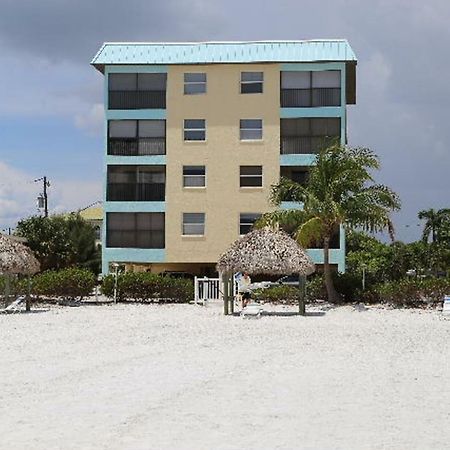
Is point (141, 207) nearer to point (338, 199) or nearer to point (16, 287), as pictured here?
point (16, 287)

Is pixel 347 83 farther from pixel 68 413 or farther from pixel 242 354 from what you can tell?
pixel 68 413

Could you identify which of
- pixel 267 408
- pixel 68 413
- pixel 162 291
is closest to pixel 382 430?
pixel 267 408

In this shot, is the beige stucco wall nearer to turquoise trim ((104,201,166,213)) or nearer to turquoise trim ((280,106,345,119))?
turquoise trim ((104,201,166,213))

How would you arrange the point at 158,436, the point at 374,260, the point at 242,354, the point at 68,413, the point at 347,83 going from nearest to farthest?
the point at 158,436
the point at 68,413
the point at 242,354
the point at 347,83
the point at 374,260

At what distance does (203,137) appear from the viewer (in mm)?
43344

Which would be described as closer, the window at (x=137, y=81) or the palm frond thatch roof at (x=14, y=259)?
the palm frond thatch roof at (x=14, y=259)

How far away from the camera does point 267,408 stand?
11023 mm

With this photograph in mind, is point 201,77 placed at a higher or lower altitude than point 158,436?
higher

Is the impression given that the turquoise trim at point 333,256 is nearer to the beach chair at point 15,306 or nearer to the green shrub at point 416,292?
the green shrub at point 416,292

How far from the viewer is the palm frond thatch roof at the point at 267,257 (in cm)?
2977

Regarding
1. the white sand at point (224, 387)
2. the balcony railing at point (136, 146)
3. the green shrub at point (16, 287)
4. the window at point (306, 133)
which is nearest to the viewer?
the white sand at point (224, 387)

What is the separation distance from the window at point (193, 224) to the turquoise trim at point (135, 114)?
533cm

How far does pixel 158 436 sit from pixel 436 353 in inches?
412

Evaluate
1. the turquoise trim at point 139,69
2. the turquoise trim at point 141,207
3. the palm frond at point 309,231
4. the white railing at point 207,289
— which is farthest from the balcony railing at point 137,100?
the palm frond at point 309,231
